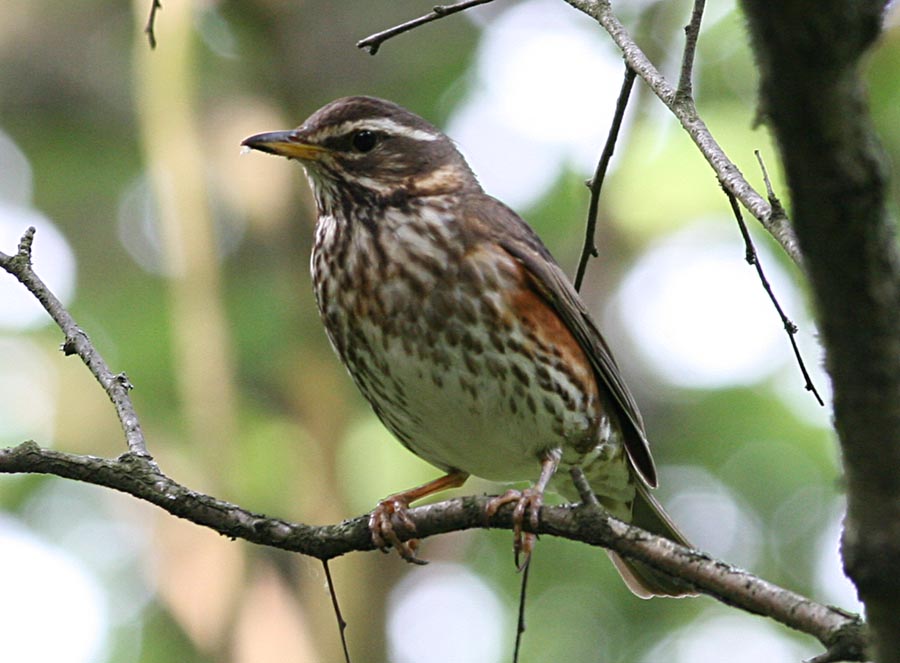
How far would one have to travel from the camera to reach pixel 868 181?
1664 mm

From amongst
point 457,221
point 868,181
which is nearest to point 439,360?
point 457,221

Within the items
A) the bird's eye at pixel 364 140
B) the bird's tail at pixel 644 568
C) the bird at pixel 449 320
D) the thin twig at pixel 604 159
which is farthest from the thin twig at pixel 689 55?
the bird's tail at pixel 644 568

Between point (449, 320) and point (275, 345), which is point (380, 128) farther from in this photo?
point (275, 345)

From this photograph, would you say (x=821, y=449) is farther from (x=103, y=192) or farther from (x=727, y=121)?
(x=103, y=192)

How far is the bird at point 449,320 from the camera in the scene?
15.4 feet

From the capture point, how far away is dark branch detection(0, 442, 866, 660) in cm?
259

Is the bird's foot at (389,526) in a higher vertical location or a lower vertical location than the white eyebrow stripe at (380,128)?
lower

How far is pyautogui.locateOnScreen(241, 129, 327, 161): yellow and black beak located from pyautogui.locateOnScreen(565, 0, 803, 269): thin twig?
4.69 ft

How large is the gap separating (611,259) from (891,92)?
2357mm

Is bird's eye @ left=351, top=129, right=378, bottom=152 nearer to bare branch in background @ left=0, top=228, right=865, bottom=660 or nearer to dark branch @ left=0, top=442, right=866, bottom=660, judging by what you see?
bare branch in background @ left=0, top=228, right=865, bottom=660

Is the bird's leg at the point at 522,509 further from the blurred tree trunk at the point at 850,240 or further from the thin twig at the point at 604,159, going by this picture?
the blurred tree trunk at the point at 850,240

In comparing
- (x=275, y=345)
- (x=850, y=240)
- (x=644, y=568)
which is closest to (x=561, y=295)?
(x=644, y=568)

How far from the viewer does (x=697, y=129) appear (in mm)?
3461

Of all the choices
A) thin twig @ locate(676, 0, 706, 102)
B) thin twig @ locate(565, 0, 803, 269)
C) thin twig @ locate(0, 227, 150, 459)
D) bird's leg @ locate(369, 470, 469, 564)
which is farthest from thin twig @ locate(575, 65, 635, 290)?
thin twig @ locate(0, 227, 150, 459)
